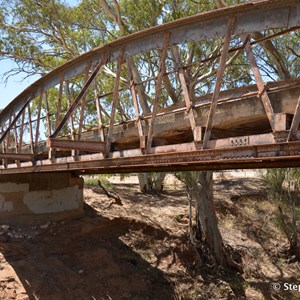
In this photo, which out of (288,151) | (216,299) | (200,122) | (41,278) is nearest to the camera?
(288,151)

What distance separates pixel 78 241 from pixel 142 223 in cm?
294

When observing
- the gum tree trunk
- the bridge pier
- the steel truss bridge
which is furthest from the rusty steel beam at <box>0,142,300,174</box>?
the gum tree trunk

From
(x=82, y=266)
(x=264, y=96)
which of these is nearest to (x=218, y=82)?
(x=264, y=96)

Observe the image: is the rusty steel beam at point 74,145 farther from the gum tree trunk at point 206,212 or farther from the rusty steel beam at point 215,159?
the gum tree trunk at point 206,212

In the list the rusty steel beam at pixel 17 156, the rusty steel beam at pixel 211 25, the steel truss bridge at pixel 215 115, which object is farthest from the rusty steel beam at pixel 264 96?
the rusty steel beam at pixel 17 156

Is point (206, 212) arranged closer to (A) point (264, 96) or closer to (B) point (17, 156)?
(B) point (17, 156)

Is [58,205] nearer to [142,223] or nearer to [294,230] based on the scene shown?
[142,223]

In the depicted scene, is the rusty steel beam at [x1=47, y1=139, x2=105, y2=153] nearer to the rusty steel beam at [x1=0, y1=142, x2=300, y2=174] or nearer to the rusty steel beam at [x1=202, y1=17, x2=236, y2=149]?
the rusty steel beam at [x1=0, y1=142, x2=300, y2=174]

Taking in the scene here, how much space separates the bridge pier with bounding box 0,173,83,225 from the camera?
11.7 metres

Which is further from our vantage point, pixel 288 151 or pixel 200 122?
pixel 200 122

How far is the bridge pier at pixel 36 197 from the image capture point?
11742 mm

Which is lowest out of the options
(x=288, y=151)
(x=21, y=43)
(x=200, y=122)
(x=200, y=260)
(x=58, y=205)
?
(x=200, y=260)

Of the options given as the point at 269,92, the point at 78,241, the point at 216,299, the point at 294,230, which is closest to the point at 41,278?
the point at 78,241

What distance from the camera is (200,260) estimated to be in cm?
1216
